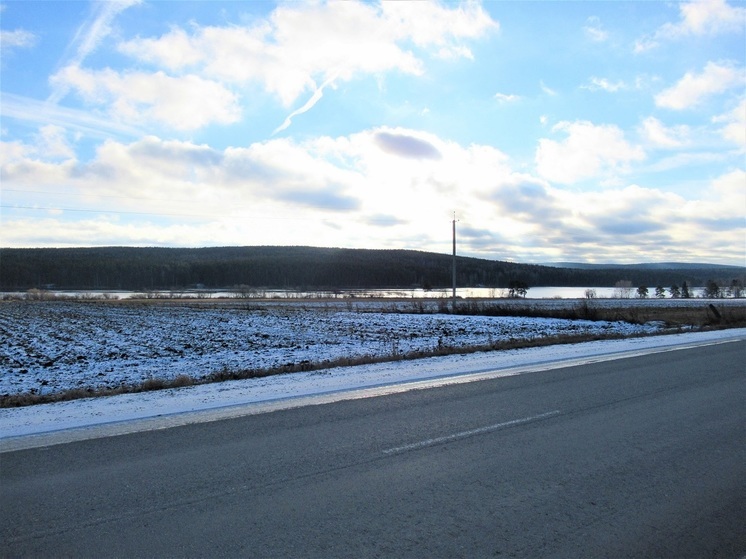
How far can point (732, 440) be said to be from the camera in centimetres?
635

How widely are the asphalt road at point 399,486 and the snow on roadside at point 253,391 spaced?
1283mm

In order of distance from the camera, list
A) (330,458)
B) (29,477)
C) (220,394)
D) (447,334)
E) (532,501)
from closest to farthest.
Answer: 1. (532,501)
2. (29,477)
3. (330,458)
4. (220,394)
5. (447,334)

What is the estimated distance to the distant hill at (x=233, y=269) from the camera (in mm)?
146000

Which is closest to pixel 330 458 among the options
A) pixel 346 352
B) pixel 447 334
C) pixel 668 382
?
pixel 668 382

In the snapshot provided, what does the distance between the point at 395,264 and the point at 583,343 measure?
443 feet

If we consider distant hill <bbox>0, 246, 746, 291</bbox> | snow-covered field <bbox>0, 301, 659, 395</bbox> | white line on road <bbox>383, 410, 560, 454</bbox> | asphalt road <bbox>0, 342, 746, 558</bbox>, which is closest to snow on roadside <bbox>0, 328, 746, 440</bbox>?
asphalt road <bbox>0, 342, 746, 558</bbox>

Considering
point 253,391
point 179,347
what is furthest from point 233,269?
point 253,391

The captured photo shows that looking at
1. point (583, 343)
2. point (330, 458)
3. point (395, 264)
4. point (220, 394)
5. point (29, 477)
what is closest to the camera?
point (29, 477)

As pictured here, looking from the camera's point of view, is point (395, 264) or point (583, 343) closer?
point (583, 343)

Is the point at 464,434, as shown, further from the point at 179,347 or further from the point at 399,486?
the point at 179,347

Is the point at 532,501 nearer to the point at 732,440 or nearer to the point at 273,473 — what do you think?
the point at 273,473

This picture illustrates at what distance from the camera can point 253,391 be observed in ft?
32.5

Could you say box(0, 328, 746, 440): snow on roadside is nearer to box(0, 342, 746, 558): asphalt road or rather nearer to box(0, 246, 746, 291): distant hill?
box(0, 342, 746, 558): asphalt road

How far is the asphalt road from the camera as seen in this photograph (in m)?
3.86
